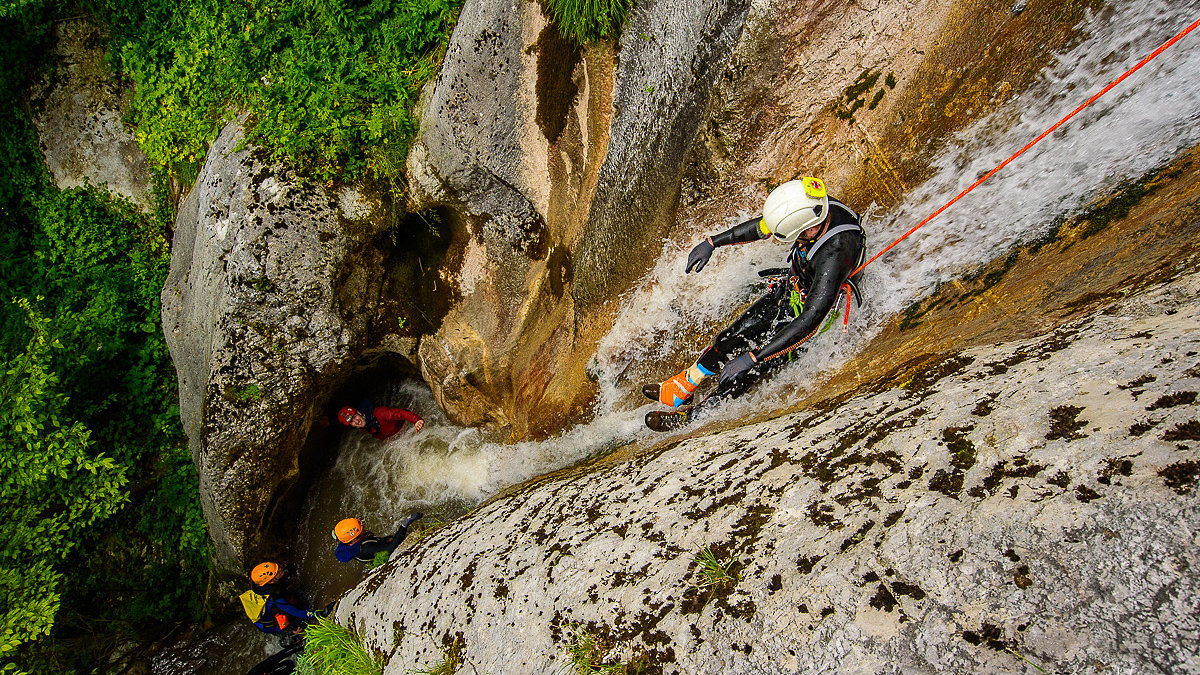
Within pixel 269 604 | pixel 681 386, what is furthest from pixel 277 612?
pixel 681 386

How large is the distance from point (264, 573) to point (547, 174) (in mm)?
7228

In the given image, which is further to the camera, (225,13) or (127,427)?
(127,427)

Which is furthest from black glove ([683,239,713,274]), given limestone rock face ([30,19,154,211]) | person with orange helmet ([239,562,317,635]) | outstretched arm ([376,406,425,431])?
limestone rock face ([30,19,154,211])

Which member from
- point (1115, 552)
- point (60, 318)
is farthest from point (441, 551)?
point (60, 318)

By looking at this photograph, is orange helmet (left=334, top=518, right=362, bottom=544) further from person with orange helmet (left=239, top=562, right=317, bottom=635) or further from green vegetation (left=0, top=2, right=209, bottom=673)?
green vegetation (left=0, top=2, right=209, bottom=673)

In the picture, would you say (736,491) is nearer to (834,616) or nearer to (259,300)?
(834,616)

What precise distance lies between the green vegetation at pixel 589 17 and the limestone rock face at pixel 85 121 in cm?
1038

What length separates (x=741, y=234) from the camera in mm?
5094

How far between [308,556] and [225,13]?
9.19 m

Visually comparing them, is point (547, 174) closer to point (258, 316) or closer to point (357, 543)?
point (258, 316)

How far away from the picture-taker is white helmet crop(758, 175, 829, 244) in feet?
14.6

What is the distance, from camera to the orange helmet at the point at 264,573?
7953mm

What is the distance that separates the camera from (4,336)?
33.2 feet

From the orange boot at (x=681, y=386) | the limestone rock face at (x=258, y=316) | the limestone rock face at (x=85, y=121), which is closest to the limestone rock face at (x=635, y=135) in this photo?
the orange boot at (x=681, y=386)
